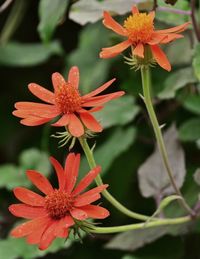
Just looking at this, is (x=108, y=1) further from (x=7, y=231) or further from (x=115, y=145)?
(x=7, y=231)

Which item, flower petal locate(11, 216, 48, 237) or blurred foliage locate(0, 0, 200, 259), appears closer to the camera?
flower petal locate(11, 216, 48, 237)

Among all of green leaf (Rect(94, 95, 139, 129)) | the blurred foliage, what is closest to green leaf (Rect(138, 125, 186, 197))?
the blurred foliage

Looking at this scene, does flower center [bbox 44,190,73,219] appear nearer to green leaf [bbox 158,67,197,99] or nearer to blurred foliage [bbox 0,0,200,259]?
blurred foliage [bbox 0,0,200,259]

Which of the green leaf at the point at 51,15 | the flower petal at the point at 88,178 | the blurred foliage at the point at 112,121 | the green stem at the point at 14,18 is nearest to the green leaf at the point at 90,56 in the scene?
the blurred foliage at the point at 112,121

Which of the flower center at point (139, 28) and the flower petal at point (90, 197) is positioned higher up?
the flower center at point (139, 28)

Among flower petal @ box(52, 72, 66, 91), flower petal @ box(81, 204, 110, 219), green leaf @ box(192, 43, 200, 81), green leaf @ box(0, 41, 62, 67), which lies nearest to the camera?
flower petal @ box(81, 204, 110, 219)

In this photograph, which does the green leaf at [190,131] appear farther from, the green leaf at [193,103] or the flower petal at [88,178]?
the flower petal at [88,178]

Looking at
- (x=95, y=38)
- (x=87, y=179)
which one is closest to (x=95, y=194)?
(x=87, y=179)
